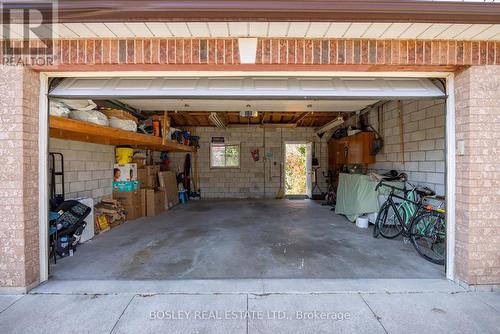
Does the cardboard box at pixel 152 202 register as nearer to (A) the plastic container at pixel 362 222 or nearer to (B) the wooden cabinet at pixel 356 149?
(A) the plastic container at pixel 362 222

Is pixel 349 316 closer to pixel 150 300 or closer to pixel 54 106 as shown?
pixel 150 300

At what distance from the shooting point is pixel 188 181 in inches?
359

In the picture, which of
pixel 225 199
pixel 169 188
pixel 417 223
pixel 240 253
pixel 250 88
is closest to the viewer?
pixel 250 88

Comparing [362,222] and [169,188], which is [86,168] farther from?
[362,222]

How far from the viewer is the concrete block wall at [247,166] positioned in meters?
9.44

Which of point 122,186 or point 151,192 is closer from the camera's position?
point 122,186

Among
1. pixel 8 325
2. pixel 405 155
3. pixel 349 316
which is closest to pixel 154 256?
pixel 8 325

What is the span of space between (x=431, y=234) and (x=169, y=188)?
6269 millimetres

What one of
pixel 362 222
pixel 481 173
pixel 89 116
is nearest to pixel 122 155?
pixel 89 116

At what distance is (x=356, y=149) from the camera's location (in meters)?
6.34

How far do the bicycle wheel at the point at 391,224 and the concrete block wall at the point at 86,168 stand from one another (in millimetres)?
5425

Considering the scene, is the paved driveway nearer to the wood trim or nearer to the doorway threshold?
the doorway threshold

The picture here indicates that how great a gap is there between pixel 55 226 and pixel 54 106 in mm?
1507

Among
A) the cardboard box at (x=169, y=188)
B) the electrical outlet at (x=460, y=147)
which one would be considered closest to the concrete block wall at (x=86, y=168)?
the cardboard box at (x=169, y=188)
